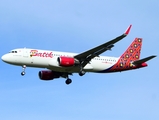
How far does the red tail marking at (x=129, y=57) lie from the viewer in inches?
2972

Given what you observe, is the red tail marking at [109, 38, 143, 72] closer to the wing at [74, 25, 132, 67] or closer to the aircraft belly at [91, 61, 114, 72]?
the aircraft belly at [91, 61, 114, 72]

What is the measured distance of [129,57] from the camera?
77.6m

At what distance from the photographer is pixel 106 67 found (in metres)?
74.1

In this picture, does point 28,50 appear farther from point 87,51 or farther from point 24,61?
point 87,51

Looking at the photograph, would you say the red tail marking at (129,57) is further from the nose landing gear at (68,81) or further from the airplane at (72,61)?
the nose landing gear at (68,81)

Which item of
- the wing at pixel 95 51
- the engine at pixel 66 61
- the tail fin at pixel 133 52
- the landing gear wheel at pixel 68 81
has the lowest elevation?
the landing gear wheel at pixel 68 81

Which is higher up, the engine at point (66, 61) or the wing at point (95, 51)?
the wing at point (95, 51)

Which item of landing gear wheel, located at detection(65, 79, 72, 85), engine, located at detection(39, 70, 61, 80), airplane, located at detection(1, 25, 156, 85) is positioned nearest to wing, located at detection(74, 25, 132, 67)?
airplane, located at detection(1, 25, 156, 85)

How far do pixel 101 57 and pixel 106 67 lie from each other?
5.51 ft

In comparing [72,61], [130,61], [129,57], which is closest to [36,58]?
[72,61]

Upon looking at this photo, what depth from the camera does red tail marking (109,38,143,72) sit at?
75.5m

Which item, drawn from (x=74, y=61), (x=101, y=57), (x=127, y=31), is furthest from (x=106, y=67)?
(x=127, y=31)

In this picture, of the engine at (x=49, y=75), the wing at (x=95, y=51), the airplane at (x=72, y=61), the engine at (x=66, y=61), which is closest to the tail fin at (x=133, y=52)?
the airplane at (x=72, y=61)

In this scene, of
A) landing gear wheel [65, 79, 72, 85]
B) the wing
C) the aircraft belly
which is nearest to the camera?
the wing
